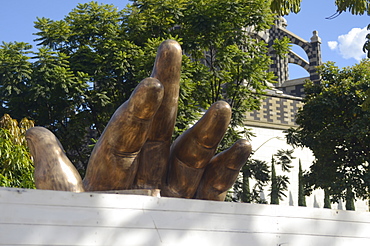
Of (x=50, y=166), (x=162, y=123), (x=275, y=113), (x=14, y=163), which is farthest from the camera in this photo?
(x=275, y=113)

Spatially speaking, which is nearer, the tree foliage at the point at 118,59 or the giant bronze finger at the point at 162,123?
the giant bronze finger at the point at 162,123

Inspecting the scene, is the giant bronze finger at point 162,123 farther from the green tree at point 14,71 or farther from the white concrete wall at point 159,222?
the green tree at point 14,71

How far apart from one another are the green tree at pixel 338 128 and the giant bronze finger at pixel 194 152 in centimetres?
1004

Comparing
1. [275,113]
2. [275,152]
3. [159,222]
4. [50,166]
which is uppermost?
[275,113]

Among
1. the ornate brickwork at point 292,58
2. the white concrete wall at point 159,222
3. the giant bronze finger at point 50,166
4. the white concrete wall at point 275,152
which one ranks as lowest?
the white concrete wall at point 159,222

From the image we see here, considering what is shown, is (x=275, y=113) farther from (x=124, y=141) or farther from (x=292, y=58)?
(x=124, y=141)

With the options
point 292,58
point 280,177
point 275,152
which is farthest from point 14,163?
point 292,58

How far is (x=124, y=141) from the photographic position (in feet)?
16.0

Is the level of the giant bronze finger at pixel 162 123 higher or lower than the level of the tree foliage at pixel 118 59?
lower

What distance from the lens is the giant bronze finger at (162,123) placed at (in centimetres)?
507

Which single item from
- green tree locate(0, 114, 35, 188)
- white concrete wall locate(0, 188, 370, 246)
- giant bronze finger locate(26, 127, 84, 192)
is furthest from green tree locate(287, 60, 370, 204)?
giant bronze finger locate(26, 127, 84, 192)

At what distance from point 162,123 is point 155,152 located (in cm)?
28

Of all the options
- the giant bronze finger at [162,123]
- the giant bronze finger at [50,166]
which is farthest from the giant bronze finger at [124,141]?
the giant bronze finger at [50,166]

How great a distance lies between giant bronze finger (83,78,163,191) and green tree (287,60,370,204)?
34.7 ft
